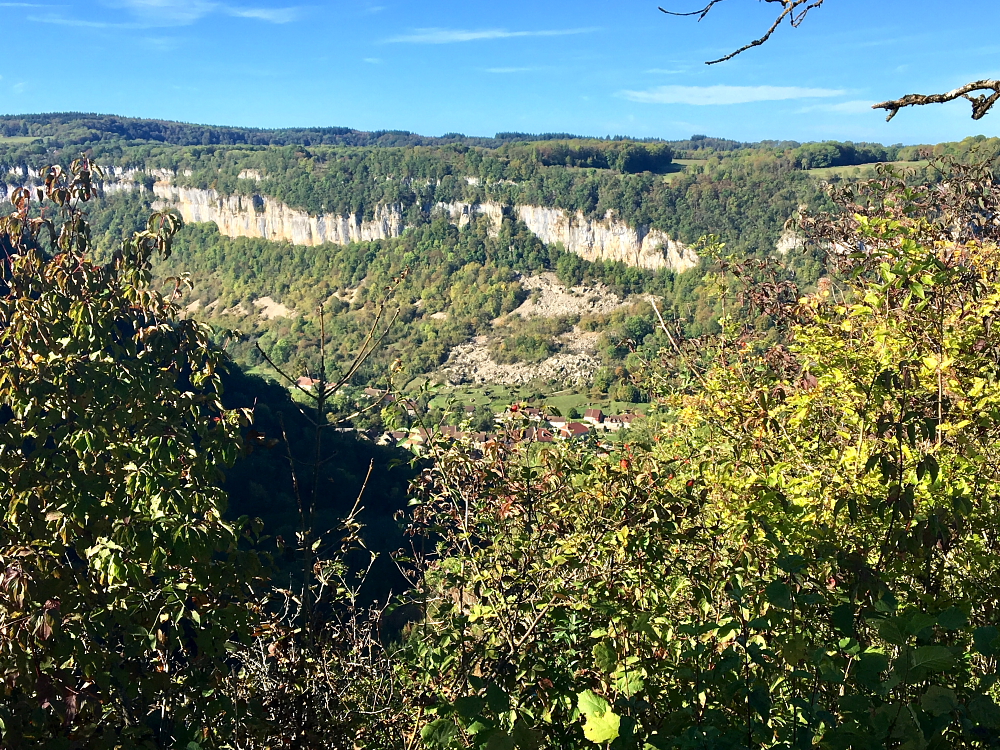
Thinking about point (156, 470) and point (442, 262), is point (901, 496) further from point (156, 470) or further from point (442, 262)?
point (442, 262)

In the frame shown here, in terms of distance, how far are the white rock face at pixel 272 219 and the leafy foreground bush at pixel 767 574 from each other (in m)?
123

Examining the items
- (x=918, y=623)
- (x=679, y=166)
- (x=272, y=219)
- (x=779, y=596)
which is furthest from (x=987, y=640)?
(x=679, y=166)

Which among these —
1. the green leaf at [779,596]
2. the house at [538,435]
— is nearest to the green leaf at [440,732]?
the green leaf at [779,596]

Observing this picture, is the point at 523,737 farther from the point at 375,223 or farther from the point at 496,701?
the point at 375,223

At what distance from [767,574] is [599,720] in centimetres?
153

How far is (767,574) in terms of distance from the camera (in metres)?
3.38

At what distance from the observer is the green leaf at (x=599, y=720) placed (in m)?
2.09

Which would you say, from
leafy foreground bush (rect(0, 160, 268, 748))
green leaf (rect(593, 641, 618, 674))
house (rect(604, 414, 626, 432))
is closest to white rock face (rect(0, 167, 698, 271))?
house (rect(604, 414, 626, 432))

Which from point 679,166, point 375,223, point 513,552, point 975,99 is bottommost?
point 513,552

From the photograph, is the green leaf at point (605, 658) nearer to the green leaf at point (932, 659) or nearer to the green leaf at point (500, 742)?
the green leaf at point (500, 742)

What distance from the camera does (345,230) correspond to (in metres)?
126

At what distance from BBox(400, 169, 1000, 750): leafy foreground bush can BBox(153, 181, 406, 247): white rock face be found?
12342 cm

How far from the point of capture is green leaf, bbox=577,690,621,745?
6.86 ft

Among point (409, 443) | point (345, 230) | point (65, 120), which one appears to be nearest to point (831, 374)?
point (409, 443)
